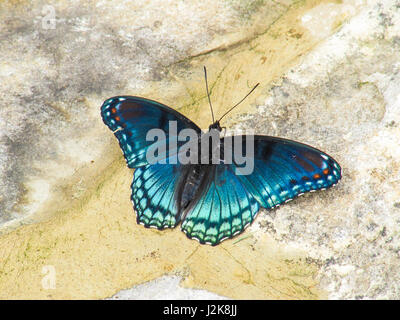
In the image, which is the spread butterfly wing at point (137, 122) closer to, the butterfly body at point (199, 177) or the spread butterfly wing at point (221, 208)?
the butterfly body at point (199, 177)

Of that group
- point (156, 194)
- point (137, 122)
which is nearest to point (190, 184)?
point (156, 194)

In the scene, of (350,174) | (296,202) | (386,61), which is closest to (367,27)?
(386,61)

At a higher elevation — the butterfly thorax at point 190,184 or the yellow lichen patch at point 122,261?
the butterfly thorax at point 190,184

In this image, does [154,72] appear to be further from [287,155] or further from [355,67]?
[355,67]

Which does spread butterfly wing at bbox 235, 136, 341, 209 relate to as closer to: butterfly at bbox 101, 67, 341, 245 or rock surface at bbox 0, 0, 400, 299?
butterfly at bbox 101, 67, 341, 245

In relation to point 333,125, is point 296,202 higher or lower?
lower

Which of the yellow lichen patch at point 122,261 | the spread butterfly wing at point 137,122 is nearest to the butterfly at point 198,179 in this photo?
the spread butterfly wing at point 137,122
